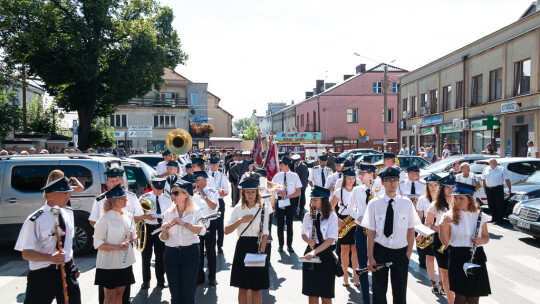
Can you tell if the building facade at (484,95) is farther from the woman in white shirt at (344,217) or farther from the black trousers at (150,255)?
the black trousers at (150,255)

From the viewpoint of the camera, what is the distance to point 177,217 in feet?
15.9

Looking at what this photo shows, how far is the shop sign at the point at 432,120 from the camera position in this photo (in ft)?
98.8

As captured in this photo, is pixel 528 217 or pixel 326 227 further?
pixel 528 217

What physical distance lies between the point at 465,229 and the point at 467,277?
53cm

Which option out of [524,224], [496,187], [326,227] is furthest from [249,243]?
[496,187]

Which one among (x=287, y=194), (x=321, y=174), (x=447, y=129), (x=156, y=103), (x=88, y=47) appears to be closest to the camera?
(x=287, y=194)

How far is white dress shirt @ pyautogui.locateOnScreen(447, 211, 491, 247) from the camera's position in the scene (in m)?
4.69

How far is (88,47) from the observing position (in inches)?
953

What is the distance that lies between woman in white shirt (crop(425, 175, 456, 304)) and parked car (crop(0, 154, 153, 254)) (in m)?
5.82

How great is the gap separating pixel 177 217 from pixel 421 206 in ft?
12.8

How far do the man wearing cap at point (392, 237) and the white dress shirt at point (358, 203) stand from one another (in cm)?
141

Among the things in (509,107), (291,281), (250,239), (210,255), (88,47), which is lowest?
(291,281)

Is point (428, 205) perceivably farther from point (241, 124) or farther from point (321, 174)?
point (241, 124)

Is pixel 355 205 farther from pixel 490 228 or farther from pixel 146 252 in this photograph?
pixel 490 228
